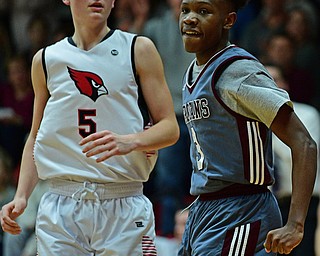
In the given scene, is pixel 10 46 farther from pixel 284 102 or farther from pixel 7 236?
pixel 284 102

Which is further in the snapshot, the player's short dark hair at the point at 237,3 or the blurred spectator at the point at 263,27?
the blurred spectator at the point at 263,27

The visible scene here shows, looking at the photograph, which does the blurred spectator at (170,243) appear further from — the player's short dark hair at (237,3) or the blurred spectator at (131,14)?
the player's short dark hair at (237,3)

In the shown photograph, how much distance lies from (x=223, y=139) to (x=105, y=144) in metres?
0.57

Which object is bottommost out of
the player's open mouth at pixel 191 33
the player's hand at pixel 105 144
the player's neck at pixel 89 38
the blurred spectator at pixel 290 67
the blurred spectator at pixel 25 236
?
the blurred spectator at pixel 25 236

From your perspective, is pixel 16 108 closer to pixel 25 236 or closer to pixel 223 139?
pixel 25 236

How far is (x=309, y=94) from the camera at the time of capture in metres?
9.12

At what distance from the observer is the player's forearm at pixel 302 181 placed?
3.72 m

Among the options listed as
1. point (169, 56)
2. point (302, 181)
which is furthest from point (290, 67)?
point (302, 181)

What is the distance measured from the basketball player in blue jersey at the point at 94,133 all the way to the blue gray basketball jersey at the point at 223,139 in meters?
0.44

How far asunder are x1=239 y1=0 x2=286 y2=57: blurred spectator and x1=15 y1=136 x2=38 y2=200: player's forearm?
190 inches

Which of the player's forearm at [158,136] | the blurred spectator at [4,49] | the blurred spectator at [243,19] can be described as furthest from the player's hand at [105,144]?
the blurred spectator at [4,49]

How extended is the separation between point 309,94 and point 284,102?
5.42 meters

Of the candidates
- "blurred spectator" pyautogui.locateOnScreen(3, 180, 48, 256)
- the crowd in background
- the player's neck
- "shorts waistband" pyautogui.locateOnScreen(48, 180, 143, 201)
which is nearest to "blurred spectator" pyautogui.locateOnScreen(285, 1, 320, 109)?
the crowd in background

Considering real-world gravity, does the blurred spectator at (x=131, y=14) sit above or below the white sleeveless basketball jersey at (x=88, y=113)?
below
